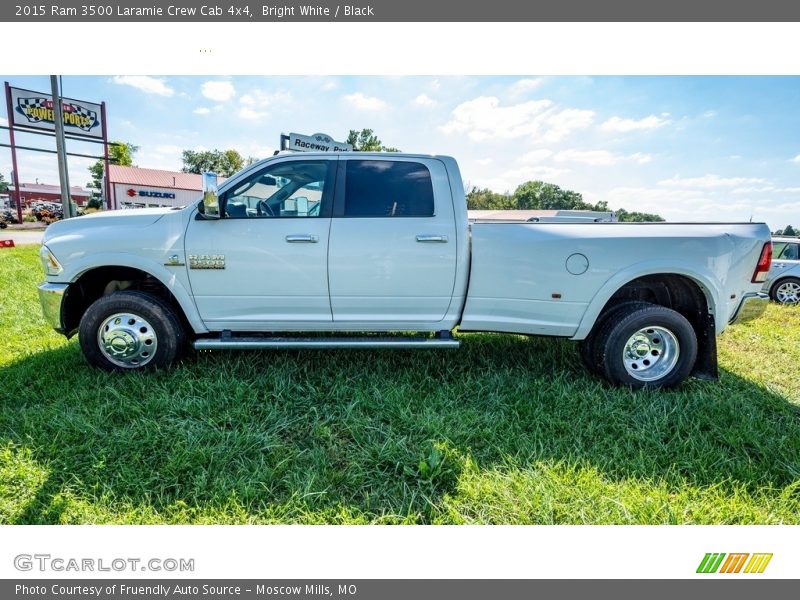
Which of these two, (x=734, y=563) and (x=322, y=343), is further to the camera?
(x=322, y=343)

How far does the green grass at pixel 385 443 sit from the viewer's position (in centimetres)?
219

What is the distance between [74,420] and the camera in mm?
2820

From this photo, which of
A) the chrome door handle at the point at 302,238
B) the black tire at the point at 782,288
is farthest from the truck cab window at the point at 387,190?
the black tire at the point at 782,288

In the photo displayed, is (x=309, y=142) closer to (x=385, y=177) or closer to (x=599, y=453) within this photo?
(x=385, y=177)

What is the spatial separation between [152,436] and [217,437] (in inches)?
16.4

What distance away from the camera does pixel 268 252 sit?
3.33 metres

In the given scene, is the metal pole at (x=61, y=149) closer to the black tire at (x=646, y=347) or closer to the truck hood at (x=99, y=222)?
the truck hood at (x=99, y=222)

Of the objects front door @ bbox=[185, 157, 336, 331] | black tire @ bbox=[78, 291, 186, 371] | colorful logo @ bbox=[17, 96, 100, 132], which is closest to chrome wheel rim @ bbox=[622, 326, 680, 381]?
front door @ bbox=[185, 157, 336, 331]

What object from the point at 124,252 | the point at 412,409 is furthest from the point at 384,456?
the point at 124,252

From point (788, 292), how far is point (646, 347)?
291 inches

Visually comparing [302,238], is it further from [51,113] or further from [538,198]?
[538,198]

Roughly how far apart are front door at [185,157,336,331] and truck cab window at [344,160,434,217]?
194mm

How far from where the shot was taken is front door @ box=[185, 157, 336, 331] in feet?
10.9

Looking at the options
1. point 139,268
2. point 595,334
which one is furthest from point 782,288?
point 139,268
